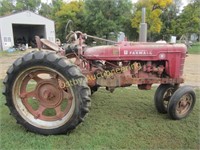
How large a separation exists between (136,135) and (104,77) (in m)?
0.97

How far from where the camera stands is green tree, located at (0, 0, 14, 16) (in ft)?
136

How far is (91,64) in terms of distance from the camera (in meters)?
3.42

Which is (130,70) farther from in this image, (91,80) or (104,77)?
(91,80)

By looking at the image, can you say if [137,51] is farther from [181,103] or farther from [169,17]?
[169,17]

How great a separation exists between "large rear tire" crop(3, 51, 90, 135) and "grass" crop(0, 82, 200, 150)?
161 mm

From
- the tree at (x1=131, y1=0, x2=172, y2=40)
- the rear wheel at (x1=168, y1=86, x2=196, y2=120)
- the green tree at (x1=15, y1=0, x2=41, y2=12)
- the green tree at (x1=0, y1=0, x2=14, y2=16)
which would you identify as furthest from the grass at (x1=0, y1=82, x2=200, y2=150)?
the green tree at (x1=15, y1=0, x2=41, y2=12)

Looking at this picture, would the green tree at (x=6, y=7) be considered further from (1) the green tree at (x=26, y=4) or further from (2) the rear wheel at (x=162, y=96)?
(2) the rear wheel at (x=162, y=96)

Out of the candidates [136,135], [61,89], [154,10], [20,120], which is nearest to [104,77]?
[61,89]

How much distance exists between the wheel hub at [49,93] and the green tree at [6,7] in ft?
142

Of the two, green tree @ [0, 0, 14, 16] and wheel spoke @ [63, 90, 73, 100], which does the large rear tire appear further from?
green tree @ [0, 0, 14, 16]

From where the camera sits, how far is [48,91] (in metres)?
2.95

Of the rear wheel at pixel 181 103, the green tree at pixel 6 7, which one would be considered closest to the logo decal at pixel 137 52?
the rear wheel at pixel 181 103

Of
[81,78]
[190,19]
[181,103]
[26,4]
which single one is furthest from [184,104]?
[26,4]

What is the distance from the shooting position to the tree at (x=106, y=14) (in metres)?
22.2
